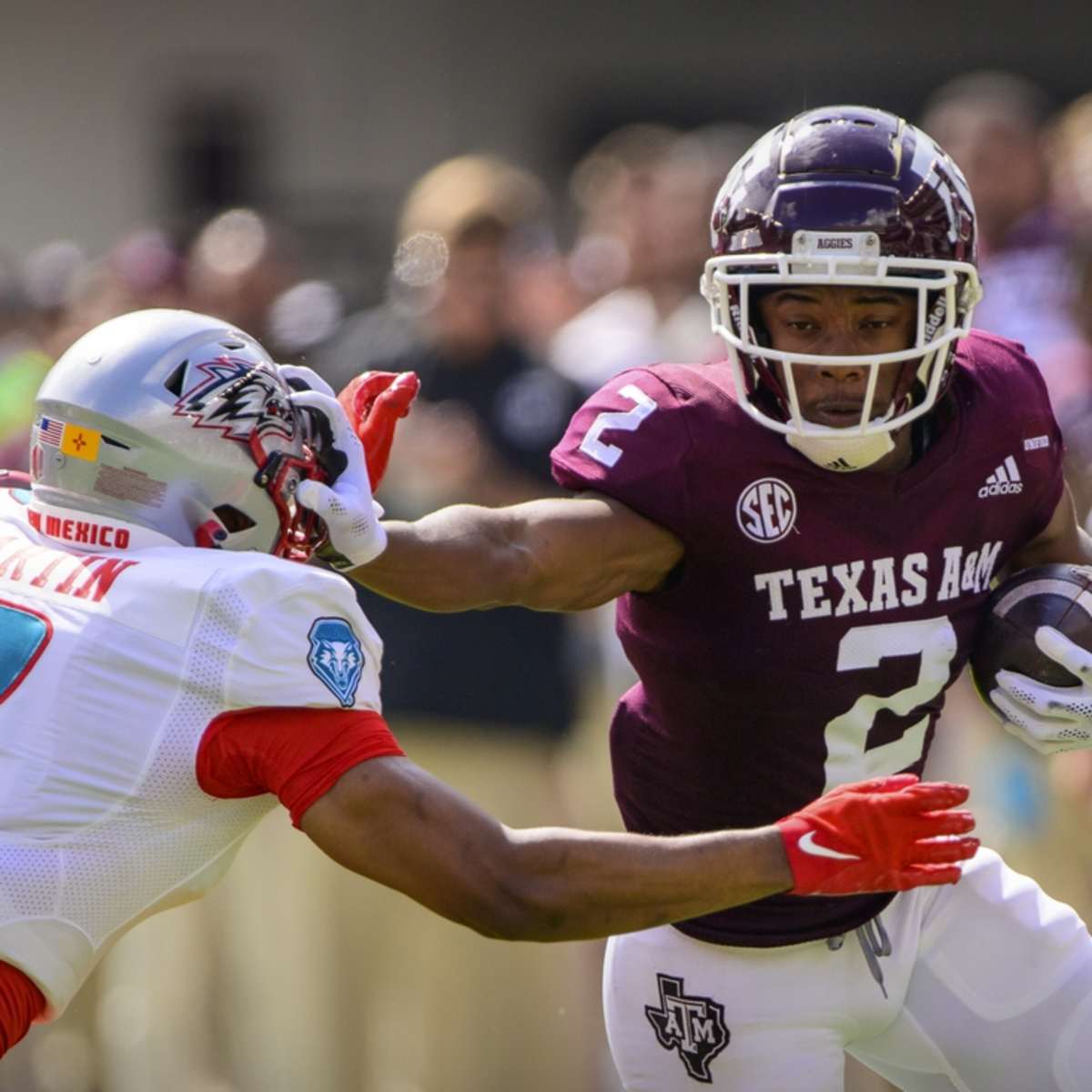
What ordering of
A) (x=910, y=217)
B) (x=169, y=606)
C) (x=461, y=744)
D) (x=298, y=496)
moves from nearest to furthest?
(x=169, y=606), (x=298, y=496), (x=910, y=217), (x=461, y=744)

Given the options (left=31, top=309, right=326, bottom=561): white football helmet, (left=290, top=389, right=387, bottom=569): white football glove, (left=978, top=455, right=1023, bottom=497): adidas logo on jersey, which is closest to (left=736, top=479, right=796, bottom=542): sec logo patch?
(left=978, top=455, right=1023, bottom=497): adidas logo on jersey

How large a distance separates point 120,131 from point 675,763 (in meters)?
7.18

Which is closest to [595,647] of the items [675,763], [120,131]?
[675,763]

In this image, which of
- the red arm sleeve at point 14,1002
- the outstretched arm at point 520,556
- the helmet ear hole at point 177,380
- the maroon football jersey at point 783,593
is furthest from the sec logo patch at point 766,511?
the red arm sleeve at point 14,1002

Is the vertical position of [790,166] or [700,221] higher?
[790,166]

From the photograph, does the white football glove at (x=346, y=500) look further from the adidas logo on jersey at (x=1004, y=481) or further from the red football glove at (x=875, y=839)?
the adidas logo on jersey at (x=1004, y=481)

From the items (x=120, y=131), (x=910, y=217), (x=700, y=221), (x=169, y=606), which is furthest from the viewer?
(x=120, y=131)

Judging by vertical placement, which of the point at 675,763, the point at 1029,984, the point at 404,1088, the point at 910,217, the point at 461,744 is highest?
the point at 910,217

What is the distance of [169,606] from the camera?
251cm

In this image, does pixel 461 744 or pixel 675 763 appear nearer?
pixel 675 763

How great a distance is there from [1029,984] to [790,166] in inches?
51.2

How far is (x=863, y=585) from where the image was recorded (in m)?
3.09

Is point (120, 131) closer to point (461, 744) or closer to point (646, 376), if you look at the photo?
point (461, 744)

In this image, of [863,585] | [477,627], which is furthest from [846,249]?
[477,627]
